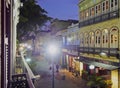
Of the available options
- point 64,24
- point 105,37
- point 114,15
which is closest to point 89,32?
point 105,37

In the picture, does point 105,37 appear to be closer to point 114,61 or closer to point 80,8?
point 114,61

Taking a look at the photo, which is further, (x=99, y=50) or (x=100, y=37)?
(x=100, y=37)

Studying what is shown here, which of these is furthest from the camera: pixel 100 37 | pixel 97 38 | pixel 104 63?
pixel 97 38

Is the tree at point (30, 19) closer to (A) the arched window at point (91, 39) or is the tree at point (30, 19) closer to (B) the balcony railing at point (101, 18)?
(B) the balcony railing at point (101, 18)

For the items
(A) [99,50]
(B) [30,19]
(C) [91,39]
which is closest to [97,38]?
(A) [99,50]

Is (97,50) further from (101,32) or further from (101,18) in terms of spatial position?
(101,18)

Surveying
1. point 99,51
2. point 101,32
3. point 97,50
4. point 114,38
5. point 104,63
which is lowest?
point 104,63

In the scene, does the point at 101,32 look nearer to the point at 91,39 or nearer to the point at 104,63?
the point at 91,39

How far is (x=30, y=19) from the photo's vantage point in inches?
1220

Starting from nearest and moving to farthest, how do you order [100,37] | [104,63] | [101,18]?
[104,63] → [101,18] → [100,37]

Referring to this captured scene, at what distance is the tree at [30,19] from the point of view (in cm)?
2880

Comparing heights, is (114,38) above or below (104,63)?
above

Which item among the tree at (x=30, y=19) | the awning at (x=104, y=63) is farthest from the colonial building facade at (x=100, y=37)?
the tree at (x=30, y=19)

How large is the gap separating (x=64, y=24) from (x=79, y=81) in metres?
29.0
